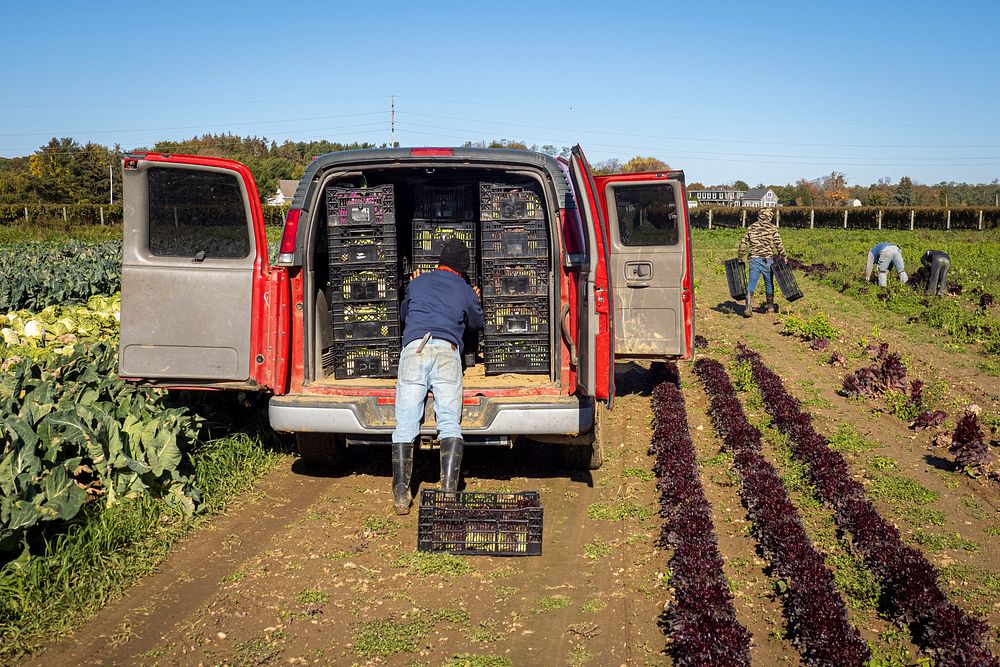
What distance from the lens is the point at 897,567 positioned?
17.2 feet

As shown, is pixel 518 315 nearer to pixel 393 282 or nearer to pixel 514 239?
pixel 514 239

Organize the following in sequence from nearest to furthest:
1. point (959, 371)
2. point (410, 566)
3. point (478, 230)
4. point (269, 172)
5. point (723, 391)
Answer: point (410, 566), point (478, 230), point (723, 391), point (959, 371), point (269, 172)

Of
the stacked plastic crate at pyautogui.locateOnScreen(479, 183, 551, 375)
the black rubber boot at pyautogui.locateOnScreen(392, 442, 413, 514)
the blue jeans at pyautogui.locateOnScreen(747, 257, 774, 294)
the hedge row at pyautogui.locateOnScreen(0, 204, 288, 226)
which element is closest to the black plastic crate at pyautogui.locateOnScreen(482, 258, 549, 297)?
the stacked plastic crate at pyautogui.locateOnScreen(479, 183, 551, 375)

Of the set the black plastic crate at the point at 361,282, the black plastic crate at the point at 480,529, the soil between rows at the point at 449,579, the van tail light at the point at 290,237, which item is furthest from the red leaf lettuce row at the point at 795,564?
the van tail light at the point at 290,237

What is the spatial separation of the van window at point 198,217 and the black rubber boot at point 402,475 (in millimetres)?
1771

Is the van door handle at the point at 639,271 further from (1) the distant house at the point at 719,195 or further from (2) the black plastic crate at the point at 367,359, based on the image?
(1) the distant house at the point at 719,195

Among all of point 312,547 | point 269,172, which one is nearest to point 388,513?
point 312,547

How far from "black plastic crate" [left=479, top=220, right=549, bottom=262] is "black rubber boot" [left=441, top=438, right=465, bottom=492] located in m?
1.72

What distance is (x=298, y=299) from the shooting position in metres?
6.75

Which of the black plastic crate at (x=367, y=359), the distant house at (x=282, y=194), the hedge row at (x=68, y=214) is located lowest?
the black plastic crate at (x=367, y=359)

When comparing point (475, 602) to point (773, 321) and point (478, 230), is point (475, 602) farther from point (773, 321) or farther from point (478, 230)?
point (773, 321)

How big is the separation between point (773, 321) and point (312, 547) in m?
11.9

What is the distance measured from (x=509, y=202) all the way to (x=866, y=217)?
51440 millimetres

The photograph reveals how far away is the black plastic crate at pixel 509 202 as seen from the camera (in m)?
7.48
